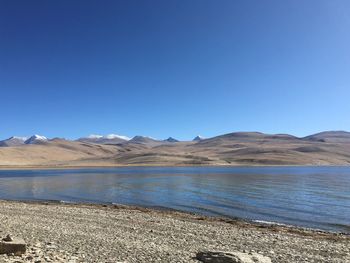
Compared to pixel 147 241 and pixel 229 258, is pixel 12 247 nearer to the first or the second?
pixel 147 241

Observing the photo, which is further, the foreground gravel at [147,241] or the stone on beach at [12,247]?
the foreground gravel at [147,241]

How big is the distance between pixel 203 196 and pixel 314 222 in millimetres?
20075

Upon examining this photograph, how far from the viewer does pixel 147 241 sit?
67.7 ft

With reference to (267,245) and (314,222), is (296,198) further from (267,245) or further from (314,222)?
(267,245)

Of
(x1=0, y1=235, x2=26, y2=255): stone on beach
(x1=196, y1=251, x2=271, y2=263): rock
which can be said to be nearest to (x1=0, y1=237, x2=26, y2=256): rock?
(x1=0, y1=235, x2=26, y2=255): stone on beach

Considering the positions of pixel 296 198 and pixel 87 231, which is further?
pixel 296 198

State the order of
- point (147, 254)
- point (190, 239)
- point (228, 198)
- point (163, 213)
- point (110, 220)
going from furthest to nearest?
point (228, 198)
point (163, 213)
point (110, 220)
point (190, 239)
point (147, 254)

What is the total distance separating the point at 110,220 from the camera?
29.4m

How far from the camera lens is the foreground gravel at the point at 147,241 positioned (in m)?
16.8

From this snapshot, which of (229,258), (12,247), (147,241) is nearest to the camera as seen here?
(229,258)

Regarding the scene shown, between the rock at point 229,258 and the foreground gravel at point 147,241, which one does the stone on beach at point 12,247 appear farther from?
the rock at point 229,258

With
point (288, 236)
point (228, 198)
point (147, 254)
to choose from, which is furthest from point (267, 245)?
point (228, 198)

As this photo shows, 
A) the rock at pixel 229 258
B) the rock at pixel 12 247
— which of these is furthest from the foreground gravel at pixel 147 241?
the rock at pixel 229 258

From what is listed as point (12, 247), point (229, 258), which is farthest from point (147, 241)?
point (12, 247)
